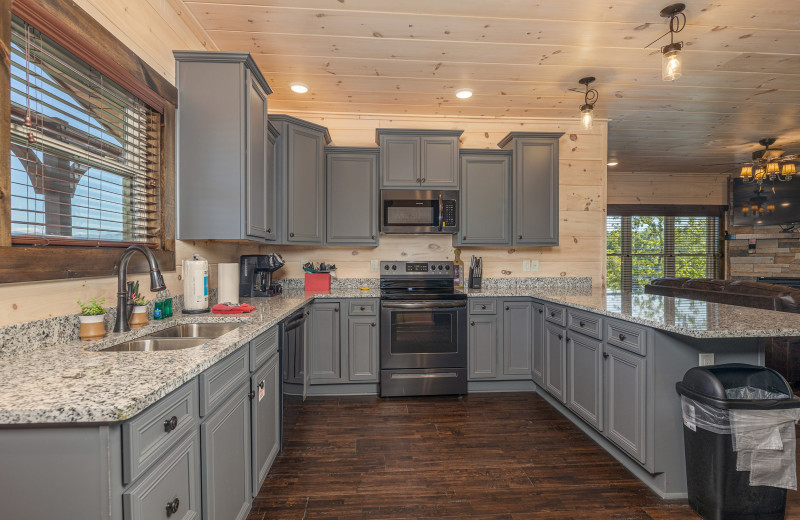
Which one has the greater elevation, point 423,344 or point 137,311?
point 137,311

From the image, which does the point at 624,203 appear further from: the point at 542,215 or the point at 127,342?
the point at 127,342

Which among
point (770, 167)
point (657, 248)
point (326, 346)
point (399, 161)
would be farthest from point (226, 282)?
point (657, 248)

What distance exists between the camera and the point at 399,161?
3553 mm

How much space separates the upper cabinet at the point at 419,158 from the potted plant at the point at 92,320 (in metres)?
2.41

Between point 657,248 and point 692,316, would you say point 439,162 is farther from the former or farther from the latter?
point 657,248

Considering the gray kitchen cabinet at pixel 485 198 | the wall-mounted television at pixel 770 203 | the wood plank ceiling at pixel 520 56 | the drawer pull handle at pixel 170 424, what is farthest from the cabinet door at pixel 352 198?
the wall-mounted television at pixel 770 203

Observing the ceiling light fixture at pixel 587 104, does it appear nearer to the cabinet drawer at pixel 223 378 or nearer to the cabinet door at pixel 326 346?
the cabinet door at pixel 326 346

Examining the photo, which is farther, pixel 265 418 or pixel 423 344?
pixel 423 344

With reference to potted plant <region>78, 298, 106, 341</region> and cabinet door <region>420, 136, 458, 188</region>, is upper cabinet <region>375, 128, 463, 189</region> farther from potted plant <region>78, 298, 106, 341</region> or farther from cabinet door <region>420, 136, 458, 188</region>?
potted plant <region>78, 298, 106, 341</region>

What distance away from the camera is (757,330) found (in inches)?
66.7

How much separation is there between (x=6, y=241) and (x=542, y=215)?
357 centimetres

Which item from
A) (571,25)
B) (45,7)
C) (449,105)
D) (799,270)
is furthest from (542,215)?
(799,270)

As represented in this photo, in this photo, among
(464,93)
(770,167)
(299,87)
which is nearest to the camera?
(299,87)

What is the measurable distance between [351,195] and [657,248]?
Answer: 5.57 m
